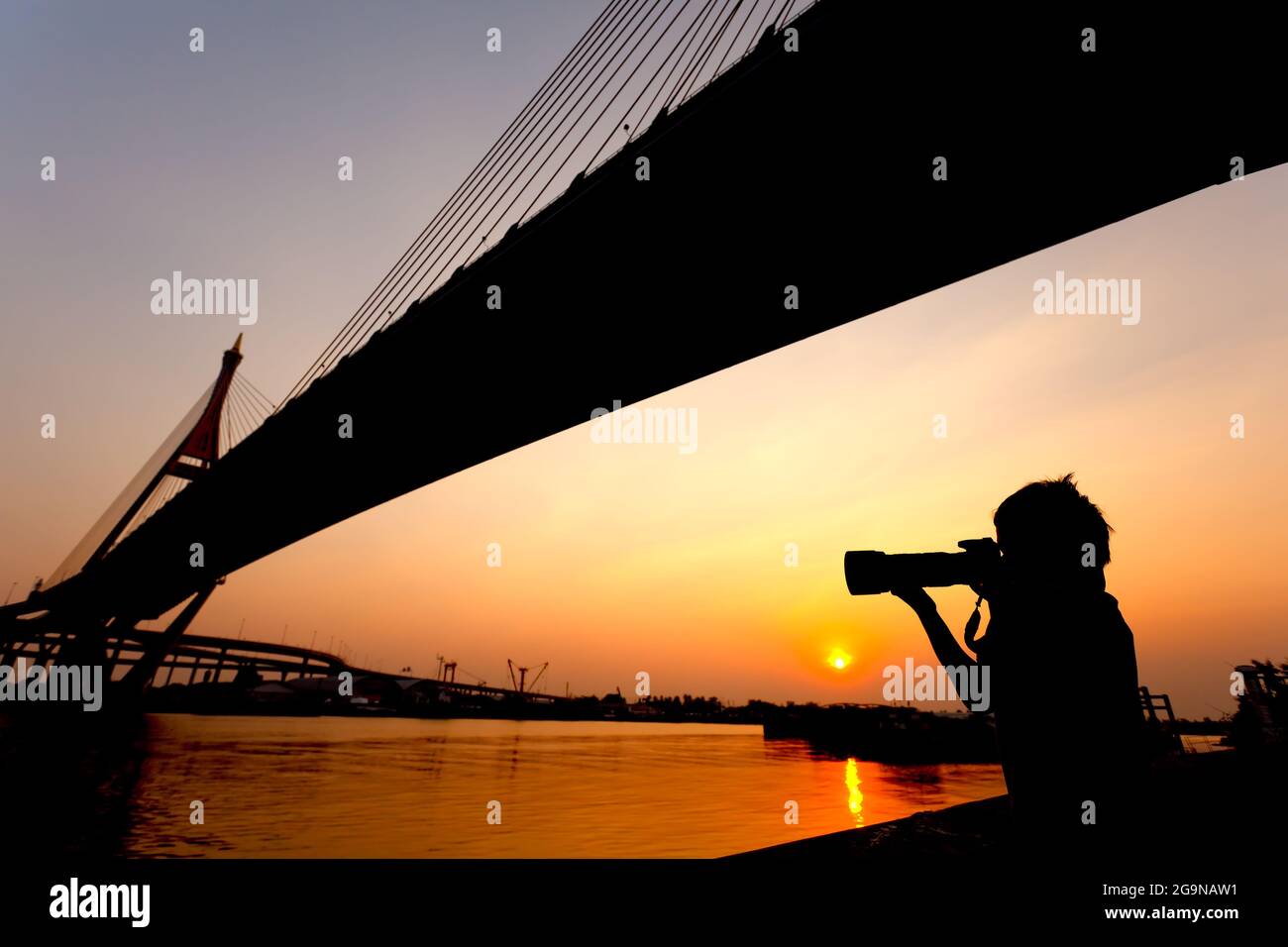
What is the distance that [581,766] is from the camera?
27875 millimetres

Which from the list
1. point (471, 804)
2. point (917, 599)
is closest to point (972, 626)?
point (917, 599)

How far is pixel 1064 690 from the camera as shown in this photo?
1399mm

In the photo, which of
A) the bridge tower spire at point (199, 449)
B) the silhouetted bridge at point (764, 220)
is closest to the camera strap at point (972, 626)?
the silhouetted bridge at point (764, 220)

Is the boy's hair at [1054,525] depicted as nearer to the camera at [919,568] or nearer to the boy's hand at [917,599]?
the camera at [919,568]

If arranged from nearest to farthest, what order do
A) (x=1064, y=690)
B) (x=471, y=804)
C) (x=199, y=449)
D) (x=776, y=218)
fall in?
(x=1064, y=690) < (x=776, y=218) < (x=471, y=804) < (x=199, y=449)

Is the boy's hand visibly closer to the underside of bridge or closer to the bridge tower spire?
the underside of bridge

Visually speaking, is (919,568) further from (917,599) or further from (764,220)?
(764,220)

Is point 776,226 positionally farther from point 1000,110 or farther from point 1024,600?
point 1024,600

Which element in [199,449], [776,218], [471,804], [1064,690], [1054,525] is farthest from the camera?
[199,449]

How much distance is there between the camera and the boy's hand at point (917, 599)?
1.66 meters

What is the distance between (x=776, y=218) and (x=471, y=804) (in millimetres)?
15334

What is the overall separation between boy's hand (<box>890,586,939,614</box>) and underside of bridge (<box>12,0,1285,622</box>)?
611 cm
